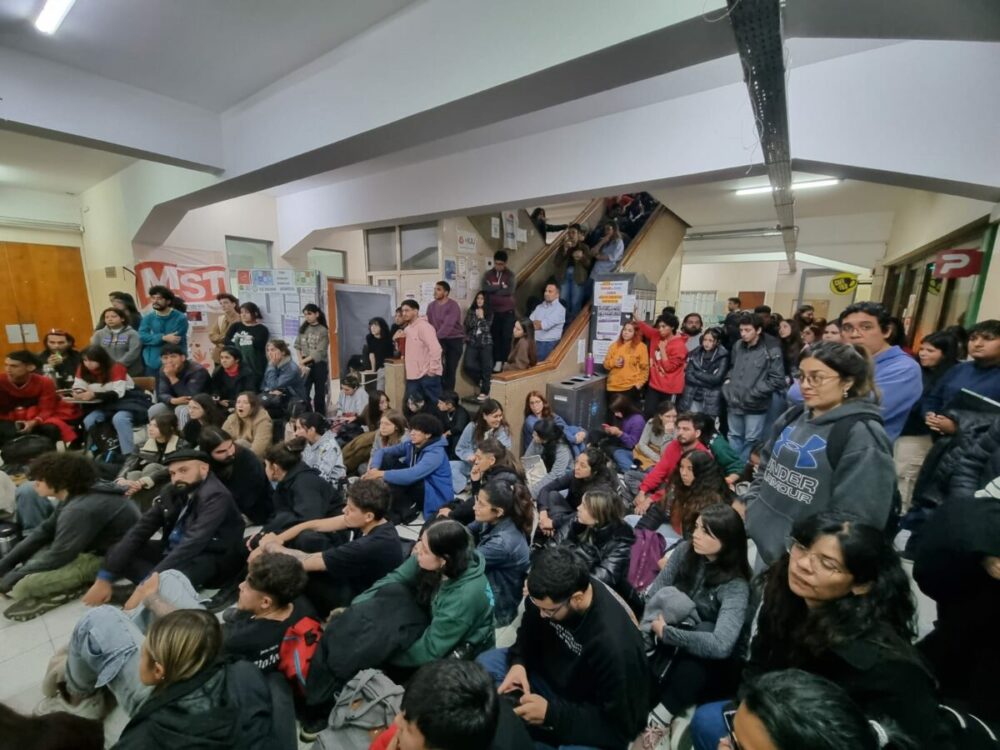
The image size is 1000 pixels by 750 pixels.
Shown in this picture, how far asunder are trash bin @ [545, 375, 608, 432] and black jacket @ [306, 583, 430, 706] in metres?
2.96

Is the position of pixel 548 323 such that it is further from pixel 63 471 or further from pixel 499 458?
pixel 63 471

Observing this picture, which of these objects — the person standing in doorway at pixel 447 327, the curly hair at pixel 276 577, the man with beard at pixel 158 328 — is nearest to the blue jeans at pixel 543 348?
the person standing in doorway at pixel 447 327

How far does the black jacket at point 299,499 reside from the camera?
8.04 ft

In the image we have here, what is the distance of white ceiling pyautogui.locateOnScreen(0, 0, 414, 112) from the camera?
7.79 ft

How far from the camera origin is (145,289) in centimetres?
573

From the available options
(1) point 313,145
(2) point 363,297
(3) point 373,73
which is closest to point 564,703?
(3) point 373,73

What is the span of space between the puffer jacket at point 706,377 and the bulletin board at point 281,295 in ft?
13.9

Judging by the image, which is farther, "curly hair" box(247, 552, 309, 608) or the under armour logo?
"curly hair" box(247, 552, 309, 608)

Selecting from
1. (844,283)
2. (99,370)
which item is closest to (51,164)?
(99,370)

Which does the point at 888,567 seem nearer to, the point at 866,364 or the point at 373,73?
the point at 866,364

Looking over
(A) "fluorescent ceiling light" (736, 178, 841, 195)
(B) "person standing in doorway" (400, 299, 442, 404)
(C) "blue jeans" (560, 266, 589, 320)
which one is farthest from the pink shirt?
(A) "fluorescent ceiling light" (736, 178, 841, 195)

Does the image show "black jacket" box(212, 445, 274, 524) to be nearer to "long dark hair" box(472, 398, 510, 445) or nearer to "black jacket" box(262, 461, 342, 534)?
"black jacket" box(262, 461, 342, 534)

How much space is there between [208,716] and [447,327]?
164 inches

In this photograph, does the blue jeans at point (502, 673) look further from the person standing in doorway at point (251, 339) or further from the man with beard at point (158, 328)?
the man with beard at point (158, 328)
